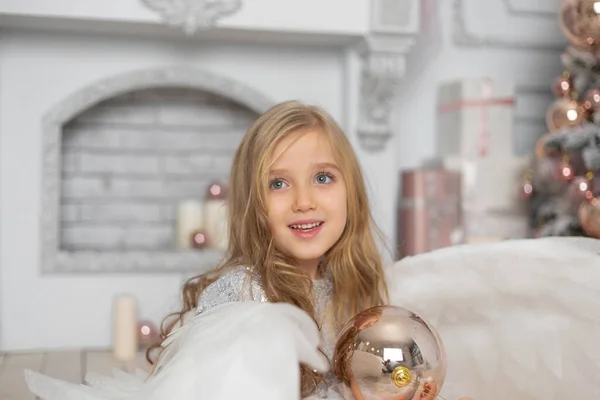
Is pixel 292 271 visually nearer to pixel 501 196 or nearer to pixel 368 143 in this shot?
pixel 368 143

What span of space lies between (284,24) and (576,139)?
3.44 feet

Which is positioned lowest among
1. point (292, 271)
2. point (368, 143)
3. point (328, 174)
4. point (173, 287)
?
point (173, 287)

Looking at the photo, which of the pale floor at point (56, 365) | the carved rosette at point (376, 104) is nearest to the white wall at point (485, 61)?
the carved rosette at point (376, 104)

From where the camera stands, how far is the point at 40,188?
8.39ft

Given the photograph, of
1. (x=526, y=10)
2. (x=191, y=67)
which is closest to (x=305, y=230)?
(x=191, y=67)

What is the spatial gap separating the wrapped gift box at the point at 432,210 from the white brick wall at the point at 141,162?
76 centimetres

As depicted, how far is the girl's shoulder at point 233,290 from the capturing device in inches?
44.0

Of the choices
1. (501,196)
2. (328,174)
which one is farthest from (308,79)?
(328,174)

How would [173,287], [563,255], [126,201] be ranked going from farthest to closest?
[126,201] < [173,287] < [563,255]

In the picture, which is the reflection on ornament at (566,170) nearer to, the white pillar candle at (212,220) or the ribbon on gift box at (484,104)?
the ribbon on gift box at (484,104)

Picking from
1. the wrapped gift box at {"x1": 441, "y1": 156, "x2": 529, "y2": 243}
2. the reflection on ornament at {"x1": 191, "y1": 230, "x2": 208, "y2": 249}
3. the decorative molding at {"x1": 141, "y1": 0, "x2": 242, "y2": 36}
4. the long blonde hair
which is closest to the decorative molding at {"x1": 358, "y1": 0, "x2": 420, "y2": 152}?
the wrapped gift box at {"x1": 441, "y1": 156, "x2": 529, "y2": 243}

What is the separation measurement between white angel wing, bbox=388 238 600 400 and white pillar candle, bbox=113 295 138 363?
1.34 meters

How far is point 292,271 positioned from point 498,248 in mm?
375

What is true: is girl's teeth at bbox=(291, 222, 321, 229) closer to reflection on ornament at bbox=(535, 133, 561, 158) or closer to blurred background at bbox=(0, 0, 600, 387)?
blurred background at bbox=(0, 0, 600, 387)
